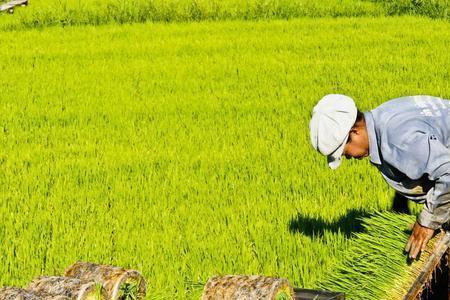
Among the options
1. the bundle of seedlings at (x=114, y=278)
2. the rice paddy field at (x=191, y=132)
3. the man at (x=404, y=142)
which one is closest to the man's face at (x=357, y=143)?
the man at (x=404, y=142)

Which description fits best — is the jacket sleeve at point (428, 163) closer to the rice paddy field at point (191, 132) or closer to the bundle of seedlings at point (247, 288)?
the rice paddy field at point (191, 132)

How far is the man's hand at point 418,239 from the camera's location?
323 cm

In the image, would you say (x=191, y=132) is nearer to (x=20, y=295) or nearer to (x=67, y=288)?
(x=67, y=288)

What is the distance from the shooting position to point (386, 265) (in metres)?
3.37

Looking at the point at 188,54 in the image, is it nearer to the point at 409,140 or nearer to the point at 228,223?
the point at 228,223

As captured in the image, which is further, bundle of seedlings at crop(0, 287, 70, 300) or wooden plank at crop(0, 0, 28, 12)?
wooden plank at crop(0, 0, 28, 12)

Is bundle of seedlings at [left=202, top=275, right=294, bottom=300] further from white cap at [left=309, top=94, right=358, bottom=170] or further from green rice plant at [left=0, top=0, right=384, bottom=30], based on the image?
green rice plant at [left=0, top=0, right=384, bottom=30]

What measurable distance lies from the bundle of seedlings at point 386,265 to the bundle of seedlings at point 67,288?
114cm

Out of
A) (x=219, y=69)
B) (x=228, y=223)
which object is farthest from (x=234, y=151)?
(x=219, y=69)

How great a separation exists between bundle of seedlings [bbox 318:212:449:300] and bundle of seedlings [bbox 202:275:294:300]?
0.55 meters

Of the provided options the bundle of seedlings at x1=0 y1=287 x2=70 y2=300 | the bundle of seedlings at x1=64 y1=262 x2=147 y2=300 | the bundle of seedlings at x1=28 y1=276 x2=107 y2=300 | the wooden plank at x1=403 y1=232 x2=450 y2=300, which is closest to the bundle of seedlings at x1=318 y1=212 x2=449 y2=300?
the wooden plank at x1=403 y1=232 x2=450 y2=300

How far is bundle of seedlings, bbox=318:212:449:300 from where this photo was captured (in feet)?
10.6

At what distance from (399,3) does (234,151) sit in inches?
333

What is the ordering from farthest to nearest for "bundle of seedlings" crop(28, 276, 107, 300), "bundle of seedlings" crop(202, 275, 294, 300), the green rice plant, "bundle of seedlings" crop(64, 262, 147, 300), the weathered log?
the green rice plant, "bundle of seedlings" crop(64, 262, 147, 300), "bundle of seedlings" crop(202, 275, 294, 300), "bundle of seedlings" crop(28, 276, 107, 300), the weathered log
